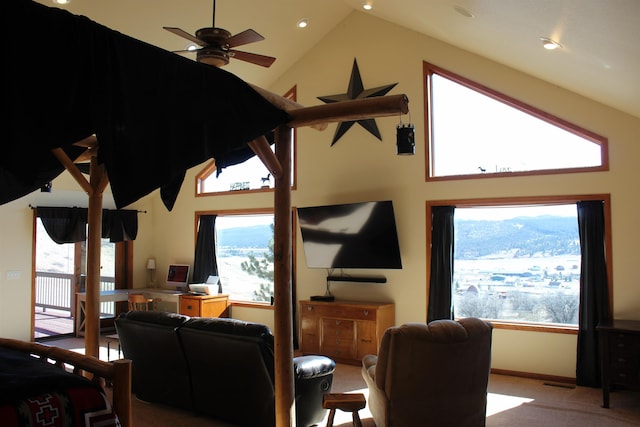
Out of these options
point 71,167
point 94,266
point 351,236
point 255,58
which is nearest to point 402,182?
point 351,236

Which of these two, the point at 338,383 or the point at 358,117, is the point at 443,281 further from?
the point at 358,117

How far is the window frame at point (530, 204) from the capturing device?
5141 mm

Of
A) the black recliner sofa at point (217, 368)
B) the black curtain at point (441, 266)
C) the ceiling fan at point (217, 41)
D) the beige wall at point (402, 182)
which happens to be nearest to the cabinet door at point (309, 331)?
the beige wall at point (402, 182)

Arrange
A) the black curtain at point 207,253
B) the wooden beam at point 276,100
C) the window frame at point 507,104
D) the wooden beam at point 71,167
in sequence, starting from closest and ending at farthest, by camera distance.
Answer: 1. the wooden beam at point 276,100
2. the wooden beam at point 71,167
3. the window frame at point 507,104
4. the black curtain at point 207,253

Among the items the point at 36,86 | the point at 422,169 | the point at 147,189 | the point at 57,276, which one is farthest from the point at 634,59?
the point at 57,276

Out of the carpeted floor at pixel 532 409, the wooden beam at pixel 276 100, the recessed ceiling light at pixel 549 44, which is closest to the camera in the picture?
the wooden beam at pixel 276 100

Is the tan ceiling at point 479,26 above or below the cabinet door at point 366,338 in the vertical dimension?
above

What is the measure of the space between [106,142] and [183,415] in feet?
10.5

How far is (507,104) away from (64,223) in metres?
6.51

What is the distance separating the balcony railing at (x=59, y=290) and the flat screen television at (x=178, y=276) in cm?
107

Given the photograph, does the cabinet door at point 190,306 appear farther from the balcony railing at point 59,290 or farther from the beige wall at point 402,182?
the balcony railing at point 59,290

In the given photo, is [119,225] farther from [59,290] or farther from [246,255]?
[246,255]

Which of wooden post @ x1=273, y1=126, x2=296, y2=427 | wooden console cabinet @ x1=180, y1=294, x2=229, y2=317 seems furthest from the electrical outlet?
wooden post @ x1=273, y1=126, x2=296, y2=427

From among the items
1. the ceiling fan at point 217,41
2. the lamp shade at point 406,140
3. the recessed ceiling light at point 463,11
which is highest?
the recessed ceiling light at point 463,11
